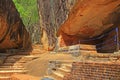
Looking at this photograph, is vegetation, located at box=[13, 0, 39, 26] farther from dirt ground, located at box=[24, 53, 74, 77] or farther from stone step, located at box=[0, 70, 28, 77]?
stone step, located at box=[0, 70, 28, 77]

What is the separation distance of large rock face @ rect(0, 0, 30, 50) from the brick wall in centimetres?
794

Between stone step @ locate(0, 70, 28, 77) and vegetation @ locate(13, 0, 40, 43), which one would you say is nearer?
stone step @ locate(0, 70, 28, 77)

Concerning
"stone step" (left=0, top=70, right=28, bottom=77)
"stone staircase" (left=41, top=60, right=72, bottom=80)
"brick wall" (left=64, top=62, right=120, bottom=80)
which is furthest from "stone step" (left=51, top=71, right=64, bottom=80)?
"stone step" (left=0, top=70, right=28, bottom=77)

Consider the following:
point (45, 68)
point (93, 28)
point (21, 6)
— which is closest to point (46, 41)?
point (93, 28)

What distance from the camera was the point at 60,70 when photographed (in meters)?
8.70

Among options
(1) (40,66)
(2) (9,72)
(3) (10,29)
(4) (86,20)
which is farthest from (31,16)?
(1) (40,66)

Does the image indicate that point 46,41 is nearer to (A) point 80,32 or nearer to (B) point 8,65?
(A) point 80,32

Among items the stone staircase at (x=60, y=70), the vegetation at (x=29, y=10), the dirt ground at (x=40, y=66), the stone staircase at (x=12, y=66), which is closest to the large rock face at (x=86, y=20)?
the dirt ground at (x=40, y=66)

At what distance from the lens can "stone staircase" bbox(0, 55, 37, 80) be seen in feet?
35.4

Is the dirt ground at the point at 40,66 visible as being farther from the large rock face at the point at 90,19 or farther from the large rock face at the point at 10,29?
the large rock face at the point at 10,29

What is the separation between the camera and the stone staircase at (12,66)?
10789mm

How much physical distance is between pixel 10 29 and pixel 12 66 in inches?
142

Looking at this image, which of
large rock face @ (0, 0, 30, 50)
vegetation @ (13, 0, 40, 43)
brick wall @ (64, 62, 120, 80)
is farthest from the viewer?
vegetation @ (13, 0, 40, 43)

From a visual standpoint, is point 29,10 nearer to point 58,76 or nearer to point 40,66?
point 40,66
